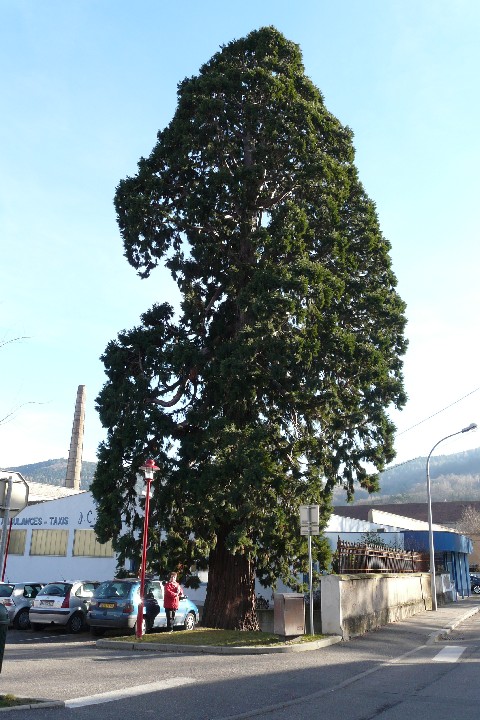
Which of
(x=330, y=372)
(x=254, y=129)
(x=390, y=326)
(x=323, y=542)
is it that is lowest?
(x=323, y=542)

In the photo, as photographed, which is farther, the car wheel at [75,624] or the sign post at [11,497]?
the car wheel at [75,624]

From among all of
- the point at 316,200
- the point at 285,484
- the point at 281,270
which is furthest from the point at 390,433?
the point at 316,200

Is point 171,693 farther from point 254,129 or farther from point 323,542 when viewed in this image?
point 254,129

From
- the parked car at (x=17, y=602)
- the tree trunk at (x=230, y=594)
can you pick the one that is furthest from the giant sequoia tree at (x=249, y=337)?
the parked car at (x=17, y=602)

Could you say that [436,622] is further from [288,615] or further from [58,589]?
[58,589]

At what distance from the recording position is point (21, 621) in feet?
69.4

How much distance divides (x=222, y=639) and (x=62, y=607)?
5954mm

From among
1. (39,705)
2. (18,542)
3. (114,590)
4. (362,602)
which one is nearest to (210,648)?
(114,590)

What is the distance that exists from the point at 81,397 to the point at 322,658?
46167mm

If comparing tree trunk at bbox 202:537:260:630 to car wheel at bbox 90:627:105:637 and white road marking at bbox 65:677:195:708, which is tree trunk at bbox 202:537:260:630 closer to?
car wheel at bbox 90:627:105:637

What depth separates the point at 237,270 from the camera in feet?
64.7

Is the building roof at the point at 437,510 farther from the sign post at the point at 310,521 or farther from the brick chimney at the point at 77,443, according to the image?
the sign post at the point at 310,521

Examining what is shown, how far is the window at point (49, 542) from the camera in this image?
36500 millimetres

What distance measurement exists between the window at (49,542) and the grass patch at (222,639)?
68.6ft
